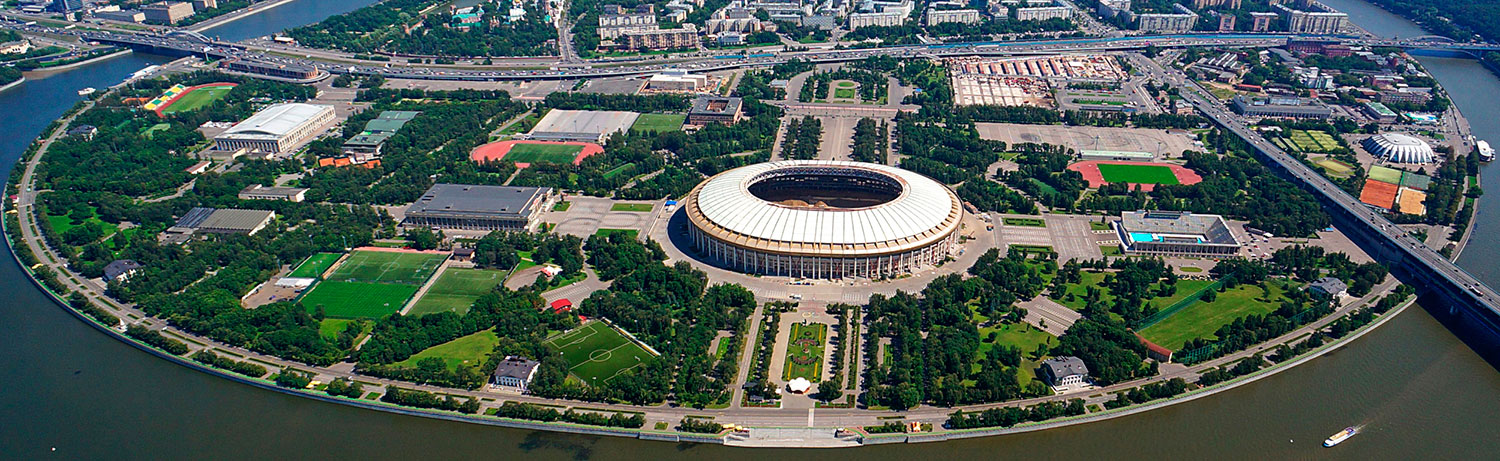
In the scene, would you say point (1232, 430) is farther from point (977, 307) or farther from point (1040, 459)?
point (977, 307)

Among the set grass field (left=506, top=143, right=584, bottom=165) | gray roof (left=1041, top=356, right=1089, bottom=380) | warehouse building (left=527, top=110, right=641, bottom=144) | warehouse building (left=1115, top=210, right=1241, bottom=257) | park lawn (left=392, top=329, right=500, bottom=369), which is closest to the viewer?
gray roof (left=1041, top=356, right=1089, bottom=380)

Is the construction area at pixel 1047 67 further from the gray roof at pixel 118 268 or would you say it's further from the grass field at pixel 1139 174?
the gray roof at pixel 118 268

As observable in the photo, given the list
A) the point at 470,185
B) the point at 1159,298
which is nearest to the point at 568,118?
the point at 470,185

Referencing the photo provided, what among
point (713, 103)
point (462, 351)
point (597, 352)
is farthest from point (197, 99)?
point (597, 352)

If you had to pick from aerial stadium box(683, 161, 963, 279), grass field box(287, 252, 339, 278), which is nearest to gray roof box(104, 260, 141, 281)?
grass field box(287, 252, 339, 278)

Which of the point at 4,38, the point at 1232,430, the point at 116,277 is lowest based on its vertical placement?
the point at 1232,430

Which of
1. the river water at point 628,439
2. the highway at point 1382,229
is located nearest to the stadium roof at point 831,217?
the river water at point 628,439

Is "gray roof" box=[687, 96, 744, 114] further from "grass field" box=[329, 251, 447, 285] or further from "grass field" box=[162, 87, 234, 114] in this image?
"grass field" box=[162, 87, 234, 114]
